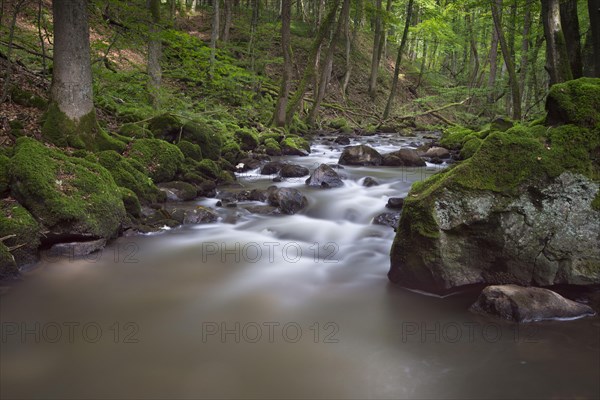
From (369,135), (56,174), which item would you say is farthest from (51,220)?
(369,135)

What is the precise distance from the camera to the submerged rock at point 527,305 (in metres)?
3.96

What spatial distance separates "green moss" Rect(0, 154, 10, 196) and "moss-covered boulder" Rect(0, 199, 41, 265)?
0.26 metres

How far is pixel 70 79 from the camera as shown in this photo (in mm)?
6961

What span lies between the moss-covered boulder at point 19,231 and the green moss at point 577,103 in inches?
252

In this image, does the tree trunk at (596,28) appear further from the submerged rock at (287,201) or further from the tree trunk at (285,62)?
the tree trunk at (285,62)

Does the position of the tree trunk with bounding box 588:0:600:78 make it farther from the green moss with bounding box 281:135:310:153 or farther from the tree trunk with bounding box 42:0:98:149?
the tree trunk with bounding box 42:0:98:149

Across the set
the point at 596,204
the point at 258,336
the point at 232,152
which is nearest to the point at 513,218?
the point at 596,204

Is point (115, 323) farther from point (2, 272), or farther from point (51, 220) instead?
point (51, 220)

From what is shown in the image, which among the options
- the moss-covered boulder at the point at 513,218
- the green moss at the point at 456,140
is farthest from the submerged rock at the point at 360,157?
the moss-covered boulder at the point at 513,218

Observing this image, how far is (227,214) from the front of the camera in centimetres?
784

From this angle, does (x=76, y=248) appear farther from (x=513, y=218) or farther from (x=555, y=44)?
(x=555, y=44)

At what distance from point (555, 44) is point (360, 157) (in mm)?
5689

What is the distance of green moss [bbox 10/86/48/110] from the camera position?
7793 millimetres

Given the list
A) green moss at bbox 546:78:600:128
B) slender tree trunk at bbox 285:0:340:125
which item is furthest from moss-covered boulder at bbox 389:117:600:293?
slender tree trunk at bbox 285:0:340:125
